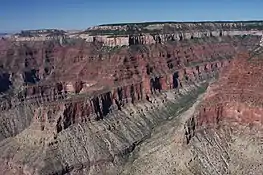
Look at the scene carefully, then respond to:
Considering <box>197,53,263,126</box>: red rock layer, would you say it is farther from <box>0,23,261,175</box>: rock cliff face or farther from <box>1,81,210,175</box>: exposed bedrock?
<box>1,81,210,175</box>: exposed bedrock

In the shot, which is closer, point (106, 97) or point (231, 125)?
point (231, 125)

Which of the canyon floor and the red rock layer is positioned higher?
the red rock layer

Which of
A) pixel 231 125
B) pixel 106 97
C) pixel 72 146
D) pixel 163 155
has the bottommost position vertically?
pixel 72 146

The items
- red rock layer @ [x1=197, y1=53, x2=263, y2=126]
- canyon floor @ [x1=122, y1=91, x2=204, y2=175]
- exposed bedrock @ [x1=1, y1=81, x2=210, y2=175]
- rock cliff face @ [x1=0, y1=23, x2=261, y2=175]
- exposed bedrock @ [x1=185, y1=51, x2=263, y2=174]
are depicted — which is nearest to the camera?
exposed bedrock @ [x1=185, y1=51, x2=263, y2=174]

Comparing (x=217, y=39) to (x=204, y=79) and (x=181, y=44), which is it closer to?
(x=181, y=44)

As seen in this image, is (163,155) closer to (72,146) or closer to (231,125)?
(231,125)

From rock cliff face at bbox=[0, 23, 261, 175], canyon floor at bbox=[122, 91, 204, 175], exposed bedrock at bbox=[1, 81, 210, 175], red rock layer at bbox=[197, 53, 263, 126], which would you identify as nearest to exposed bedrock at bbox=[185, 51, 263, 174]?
red rock layer at bbox=[197, 53, 263, 126]

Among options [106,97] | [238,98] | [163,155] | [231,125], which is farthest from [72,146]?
[238,98]

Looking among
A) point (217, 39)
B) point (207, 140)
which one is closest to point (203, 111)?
point (207, 140)
